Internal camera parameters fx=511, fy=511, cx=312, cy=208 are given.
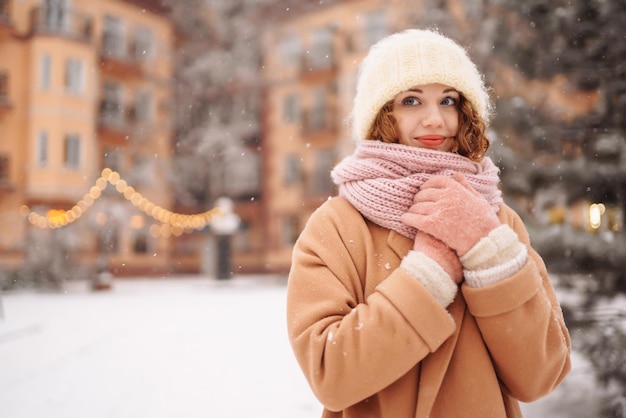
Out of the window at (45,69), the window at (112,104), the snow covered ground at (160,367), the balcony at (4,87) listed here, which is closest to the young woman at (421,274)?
the snow covered ground at (160,367)

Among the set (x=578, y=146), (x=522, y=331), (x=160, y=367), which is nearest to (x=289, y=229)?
(x=160, y=367)

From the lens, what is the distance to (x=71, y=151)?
21906mm

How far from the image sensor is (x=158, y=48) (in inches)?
960

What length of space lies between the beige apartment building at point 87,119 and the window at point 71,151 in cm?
4

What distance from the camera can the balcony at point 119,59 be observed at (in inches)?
925

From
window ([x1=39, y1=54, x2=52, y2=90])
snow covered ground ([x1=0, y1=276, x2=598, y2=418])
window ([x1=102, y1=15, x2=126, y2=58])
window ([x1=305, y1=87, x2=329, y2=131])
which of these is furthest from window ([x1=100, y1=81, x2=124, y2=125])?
snow covered ground ([x1=0, y1=276, x2=598, y2=418])

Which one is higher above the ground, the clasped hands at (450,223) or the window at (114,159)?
the clasped hands at (450,223)

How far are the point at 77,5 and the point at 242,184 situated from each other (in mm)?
10731

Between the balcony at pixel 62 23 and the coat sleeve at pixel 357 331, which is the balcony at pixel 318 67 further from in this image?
the coat sleeve at pixel 357 331

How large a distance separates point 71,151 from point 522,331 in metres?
23.5

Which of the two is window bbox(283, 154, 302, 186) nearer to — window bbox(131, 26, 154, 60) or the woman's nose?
window bbox(131, 26, 154, 60)

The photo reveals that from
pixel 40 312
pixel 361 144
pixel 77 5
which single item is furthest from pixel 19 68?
pixel 361 144

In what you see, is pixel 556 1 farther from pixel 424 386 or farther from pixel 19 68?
pixel 19 68

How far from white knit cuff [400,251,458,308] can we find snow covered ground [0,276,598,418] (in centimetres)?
336
